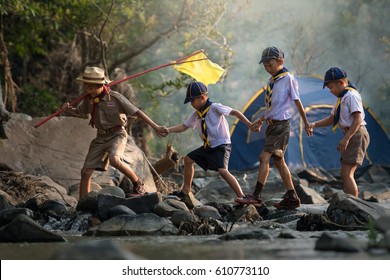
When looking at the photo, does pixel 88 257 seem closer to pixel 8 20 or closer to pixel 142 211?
pixel 142 211

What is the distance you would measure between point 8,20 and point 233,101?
21931mm

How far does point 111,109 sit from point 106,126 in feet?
0.66

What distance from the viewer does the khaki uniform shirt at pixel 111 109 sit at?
9.26 meters

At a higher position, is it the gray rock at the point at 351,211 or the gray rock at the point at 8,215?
the gray rock at the point at 351,211

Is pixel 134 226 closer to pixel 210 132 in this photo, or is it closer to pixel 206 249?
pixel 206 249

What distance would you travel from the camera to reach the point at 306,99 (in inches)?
640

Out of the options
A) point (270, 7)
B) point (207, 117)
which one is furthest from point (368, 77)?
point (207, 117)

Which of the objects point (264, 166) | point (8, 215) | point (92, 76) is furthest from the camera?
point (92, 76)

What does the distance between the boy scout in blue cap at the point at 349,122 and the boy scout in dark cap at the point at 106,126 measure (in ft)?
6.29

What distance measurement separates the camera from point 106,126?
9.32m

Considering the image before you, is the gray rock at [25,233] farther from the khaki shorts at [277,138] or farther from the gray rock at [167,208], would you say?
the khaki shorts at [277,138]

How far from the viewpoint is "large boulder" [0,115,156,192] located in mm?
11078

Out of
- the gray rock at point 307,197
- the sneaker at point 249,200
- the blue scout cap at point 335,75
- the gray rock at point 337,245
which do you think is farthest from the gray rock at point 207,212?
the gray rock at point 337,245

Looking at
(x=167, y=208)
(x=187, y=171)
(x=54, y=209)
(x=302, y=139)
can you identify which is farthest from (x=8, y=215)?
(x=302, y=139)
